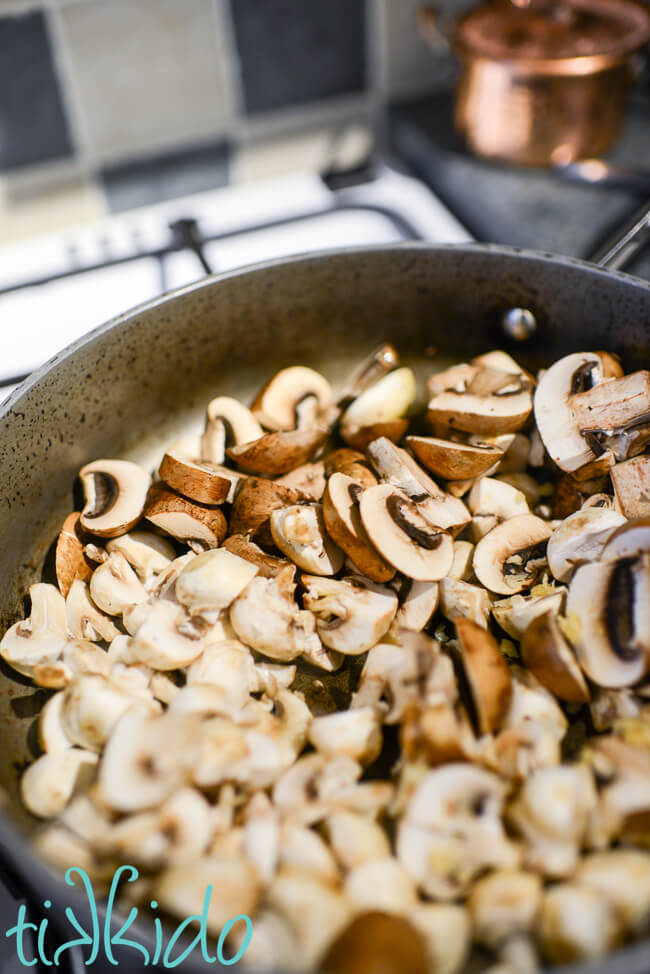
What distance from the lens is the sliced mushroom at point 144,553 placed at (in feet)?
3.66

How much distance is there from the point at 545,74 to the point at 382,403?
2.71 feet

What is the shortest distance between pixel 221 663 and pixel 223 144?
1506 mm

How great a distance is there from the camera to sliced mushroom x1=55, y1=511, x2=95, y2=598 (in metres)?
1.09

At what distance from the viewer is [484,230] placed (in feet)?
5.78

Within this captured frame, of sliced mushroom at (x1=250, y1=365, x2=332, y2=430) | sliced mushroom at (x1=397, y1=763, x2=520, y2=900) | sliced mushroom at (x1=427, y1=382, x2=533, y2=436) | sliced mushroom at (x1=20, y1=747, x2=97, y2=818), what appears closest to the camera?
sliced mushroom at (x1=397, y1=763, x2=520, y2=900)

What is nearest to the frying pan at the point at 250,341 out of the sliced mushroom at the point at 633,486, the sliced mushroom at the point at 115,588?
the sliced mushroom at the point at 115,588

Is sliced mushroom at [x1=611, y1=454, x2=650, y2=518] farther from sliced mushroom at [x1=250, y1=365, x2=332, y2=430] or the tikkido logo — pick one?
the tikkido logo

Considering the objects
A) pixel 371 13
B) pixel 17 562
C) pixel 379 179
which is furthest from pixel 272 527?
pixel 371 13

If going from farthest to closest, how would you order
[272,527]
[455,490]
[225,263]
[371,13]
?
1. [371,13]
2. [225,263]
3. [455,490]
4. [272,527]

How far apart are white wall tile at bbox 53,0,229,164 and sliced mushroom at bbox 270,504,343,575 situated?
1.26 metres

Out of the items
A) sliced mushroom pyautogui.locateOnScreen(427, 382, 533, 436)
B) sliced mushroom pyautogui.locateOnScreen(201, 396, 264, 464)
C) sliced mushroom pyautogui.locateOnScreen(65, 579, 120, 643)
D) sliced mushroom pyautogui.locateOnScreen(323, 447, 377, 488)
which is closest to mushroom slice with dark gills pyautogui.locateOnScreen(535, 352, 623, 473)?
sliced mushroom pyautogui.locateOnScreen(427, 382, 533, 436)

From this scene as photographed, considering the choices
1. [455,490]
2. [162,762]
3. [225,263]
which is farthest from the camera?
[225,263]

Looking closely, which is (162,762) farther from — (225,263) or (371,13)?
(371,13)

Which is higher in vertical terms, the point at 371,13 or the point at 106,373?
the point at 371,13
